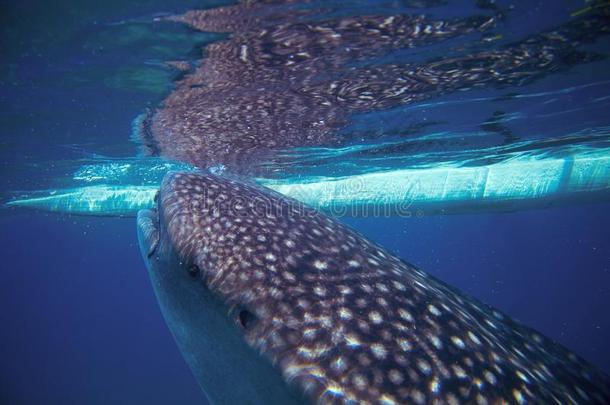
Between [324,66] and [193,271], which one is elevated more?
[324,66]

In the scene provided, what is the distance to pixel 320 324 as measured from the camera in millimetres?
2270

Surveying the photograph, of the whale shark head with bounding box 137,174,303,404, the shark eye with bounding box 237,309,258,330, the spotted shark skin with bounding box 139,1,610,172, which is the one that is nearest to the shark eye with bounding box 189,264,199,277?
the whale shark head with bounding box 137,174,303,404

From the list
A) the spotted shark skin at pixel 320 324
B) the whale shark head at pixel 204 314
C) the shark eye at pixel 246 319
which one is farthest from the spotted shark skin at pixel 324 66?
the shark eye at pixel 246 319

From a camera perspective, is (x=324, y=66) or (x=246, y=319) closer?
(x=246, y=319)

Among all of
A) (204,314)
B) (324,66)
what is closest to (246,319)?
(204,314)

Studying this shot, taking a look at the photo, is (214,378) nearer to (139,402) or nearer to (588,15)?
(588,15)

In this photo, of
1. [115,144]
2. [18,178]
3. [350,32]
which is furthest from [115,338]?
[350,32]

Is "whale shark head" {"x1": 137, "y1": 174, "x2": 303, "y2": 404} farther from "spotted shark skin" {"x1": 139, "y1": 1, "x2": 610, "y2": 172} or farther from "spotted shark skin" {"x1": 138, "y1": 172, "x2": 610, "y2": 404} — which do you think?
"spotted shark skin" {"x1": 139, "y1": 1, "x2": 610, "y2": 172}

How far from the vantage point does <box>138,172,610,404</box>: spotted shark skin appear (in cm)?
210

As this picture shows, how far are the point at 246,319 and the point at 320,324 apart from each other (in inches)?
18.0

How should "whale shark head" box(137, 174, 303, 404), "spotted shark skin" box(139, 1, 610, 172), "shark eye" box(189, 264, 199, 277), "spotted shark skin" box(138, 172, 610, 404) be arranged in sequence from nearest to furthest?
1. "spotted shark skin" box(138, 172, 610, 404)
2. "whale shark head" box(137, 174, 303, 404)
3. "shark eye" box(189, 264, 199, 277)
4. "spotted shark skin" box(139, 1, 610, 172)

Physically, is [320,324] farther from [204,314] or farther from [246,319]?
[204,314]

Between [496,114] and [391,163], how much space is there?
653 centimetres

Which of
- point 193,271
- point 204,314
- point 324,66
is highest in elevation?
point 324,66
